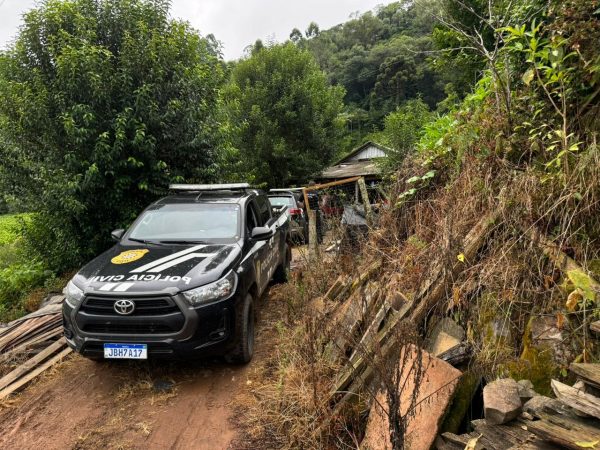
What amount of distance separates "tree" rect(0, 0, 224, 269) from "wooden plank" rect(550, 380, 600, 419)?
633 centimetres

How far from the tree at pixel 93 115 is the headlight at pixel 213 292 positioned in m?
3.64

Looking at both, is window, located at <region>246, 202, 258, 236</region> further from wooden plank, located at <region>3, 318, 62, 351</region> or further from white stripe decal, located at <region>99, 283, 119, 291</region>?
wooden plank, located at <region>3, 318, 62, 351</region>

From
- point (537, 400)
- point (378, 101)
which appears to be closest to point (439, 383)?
point (537, 400)

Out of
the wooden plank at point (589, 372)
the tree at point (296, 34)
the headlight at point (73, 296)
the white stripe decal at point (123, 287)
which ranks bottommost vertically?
the wooden plank at point (589, 372)

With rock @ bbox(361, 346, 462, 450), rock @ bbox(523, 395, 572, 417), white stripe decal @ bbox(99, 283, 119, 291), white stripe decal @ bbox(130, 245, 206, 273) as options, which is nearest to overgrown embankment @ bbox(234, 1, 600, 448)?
rock @ bbox(361, 346, 462, 450)

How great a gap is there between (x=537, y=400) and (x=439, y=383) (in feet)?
1.91

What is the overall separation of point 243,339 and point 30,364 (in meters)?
2.39

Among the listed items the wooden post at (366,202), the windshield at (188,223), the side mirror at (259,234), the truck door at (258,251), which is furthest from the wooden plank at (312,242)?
the windshield at (188,223)

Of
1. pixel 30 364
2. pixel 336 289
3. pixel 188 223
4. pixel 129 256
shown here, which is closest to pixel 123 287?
pixel 129 256

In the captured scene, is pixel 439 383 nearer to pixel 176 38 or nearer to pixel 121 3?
pixel 176 38

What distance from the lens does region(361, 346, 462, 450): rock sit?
2.52m

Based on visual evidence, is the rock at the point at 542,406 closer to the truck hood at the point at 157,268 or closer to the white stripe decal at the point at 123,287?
the truck hood at the point at 157,268

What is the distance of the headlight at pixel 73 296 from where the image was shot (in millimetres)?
3780

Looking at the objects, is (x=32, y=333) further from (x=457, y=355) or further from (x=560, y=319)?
(x=560, y=319)
